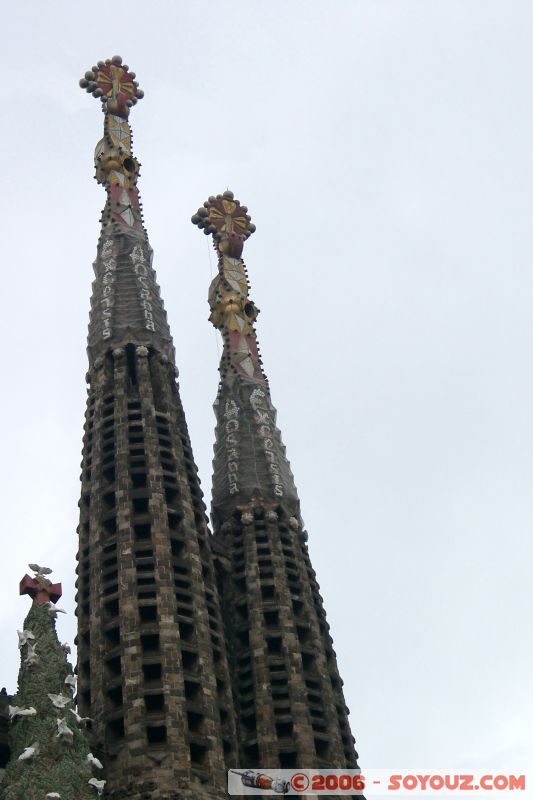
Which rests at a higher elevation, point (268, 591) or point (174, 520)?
point (174, 520)

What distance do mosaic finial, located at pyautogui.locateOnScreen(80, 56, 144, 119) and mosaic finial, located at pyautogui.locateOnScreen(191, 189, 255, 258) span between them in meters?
7.39

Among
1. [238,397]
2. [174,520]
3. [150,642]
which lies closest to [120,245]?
[238,397]

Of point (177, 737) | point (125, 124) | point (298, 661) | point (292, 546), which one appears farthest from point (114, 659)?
point (125, 124)

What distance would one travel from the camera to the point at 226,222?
92688 millimetres

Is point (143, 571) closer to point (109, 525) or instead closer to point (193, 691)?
point (109, 525)

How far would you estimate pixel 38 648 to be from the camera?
5431 cm

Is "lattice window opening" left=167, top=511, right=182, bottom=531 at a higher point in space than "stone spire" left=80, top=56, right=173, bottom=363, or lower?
lower

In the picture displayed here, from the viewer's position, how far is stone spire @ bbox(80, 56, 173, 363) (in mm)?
76562

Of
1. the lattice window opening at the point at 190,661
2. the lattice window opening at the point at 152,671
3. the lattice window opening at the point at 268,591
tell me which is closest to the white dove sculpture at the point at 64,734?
the lattice window opening at the point at 152,671

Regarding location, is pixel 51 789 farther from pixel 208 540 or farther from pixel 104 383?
pixel 104 383

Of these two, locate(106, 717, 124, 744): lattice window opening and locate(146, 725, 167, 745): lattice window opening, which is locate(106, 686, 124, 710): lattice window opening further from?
locate(146, 725, 167, 745): lattice window opening

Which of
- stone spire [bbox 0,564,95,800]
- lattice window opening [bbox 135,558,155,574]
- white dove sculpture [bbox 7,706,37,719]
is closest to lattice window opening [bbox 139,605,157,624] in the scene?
lattice window opening [bbox 135,558,155,574]

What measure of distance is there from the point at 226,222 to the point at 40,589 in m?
40.2

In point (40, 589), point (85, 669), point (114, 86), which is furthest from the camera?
point (114, 86)
